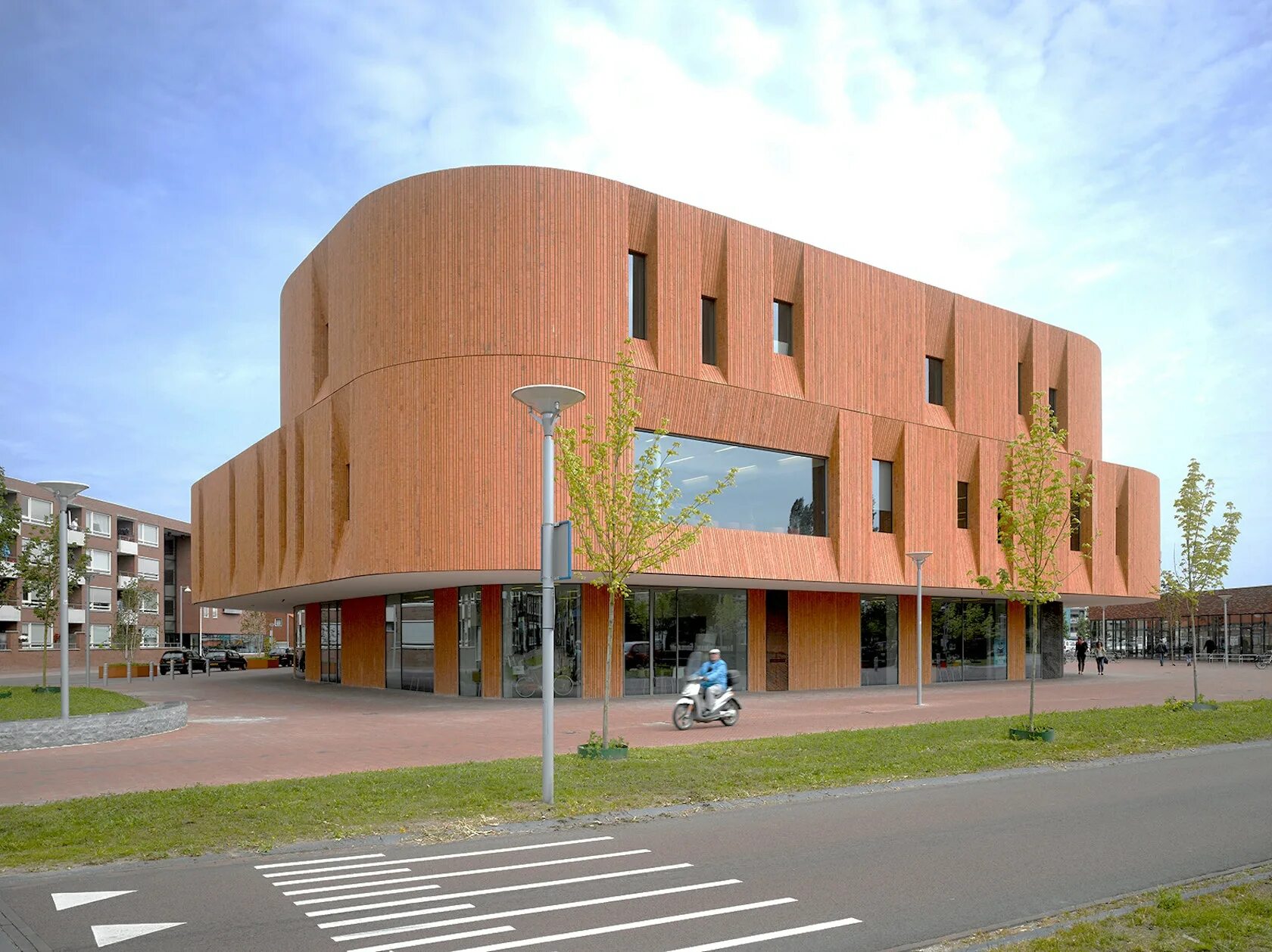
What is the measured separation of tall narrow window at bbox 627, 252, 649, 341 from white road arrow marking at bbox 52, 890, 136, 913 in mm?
21321

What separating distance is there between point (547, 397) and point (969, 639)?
32653 mm

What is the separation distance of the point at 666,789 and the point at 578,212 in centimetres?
1765

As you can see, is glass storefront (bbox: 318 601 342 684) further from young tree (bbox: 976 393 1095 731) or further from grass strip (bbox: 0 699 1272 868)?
young tree (bbox: 976 393 1095 731)

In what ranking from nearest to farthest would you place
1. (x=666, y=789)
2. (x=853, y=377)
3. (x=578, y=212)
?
(x=666, y=789) < (x=578, y=212) < (x=853, y=377)

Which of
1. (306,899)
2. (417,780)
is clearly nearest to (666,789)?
(417,780)

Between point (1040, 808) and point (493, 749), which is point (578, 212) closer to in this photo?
point (493, 749)

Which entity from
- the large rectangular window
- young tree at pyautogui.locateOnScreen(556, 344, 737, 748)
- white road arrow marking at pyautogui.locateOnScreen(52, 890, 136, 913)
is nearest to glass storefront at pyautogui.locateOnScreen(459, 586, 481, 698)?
the large rectangular window

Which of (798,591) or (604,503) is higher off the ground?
(604,503)

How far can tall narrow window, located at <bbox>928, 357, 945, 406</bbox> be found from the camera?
119 ft

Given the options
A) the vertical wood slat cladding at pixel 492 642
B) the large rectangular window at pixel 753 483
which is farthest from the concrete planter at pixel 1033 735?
the vertical wood slat cladding at pixel 492 642

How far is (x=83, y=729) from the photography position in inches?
696

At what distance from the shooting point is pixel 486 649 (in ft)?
93.7

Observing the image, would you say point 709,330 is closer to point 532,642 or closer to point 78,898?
point 532,642

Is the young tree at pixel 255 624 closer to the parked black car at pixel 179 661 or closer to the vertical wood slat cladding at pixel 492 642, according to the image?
the parked black car at pixel 179 661
